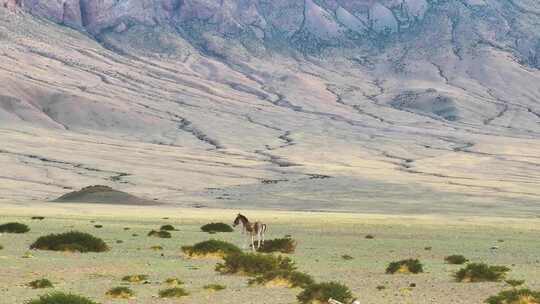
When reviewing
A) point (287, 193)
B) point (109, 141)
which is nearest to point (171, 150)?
point (109, 141)

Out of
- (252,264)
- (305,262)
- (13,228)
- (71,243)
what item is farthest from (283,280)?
(13,228)

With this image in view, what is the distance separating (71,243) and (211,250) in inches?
225

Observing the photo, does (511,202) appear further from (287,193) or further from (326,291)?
(326,291)

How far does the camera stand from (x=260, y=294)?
2358cm

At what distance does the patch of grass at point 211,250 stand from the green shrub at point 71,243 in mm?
3721

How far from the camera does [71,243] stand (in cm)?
3575

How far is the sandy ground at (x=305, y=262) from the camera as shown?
77.9 feet

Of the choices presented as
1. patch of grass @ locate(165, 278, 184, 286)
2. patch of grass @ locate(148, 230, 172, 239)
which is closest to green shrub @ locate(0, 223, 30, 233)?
patch of grass @ locate(148, 230, 172, 239)

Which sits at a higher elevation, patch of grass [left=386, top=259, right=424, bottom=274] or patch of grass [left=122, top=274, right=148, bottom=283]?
patch of grass [left=386, top=259, right=424, bottom=274]

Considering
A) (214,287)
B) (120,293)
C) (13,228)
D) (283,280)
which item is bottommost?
(120,293)

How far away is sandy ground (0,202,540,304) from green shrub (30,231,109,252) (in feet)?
2.45

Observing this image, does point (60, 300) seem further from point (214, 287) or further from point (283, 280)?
point (283, 280)

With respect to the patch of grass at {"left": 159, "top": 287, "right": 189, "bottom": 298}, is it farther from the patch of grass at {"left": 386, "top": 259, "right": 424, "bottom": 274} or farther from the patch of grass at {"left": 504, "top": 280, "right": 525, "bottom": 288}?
the patch of grass at {"left": 504, "top": 280, "right": 525, "bottom": 288}

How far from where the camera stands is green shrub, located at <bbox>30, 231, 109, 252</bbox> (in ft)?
116
